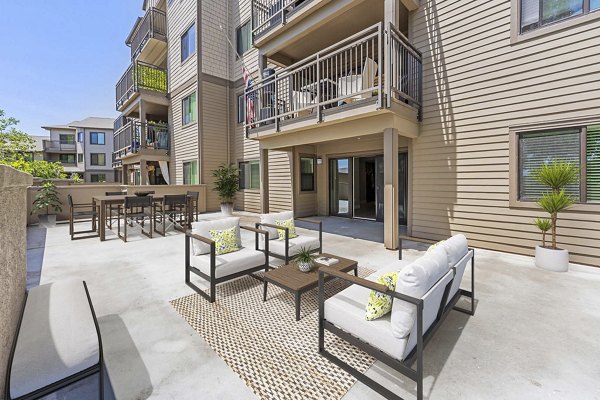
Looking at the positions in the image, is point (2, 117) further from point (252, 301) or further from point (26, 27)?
point (252, 301)

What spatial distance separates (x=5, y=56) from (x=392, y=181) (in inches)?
947

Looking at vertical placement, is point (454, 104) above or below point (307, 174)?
above

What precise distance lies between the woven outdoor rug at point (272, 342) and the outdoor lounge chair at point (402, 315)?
0.18 m

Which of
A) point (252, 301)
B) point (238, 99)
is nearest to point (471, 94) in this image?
point (252, 301)

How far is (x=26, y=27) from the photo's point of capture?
1405 cm

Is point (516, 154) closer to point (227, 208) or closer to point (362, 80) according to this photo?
point (362, 80)

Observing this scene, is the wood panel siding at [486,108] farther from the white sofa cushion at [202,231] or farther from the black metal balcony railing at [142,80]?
the black metal balcony railing at [142,80]

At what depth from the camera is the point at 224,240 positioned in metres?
4.02

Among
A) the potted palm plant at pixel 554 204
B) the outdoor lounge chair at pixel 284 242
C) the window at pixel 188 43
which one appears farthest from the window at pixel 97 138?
the potted palm plant at pixel 554 204

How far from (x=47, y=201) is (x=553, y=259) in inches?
511

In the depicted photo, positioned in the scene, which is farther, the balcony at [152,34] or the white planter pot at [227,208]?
the balcony at [152,34]

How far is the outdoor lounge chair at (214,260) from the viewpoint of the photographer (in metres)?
3.49

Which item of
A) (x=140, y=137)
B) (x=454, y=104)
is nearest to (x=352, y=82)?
(x=454, y=104)

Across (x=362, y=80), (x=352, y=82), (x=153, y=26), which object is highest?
(x=153, y=26)
